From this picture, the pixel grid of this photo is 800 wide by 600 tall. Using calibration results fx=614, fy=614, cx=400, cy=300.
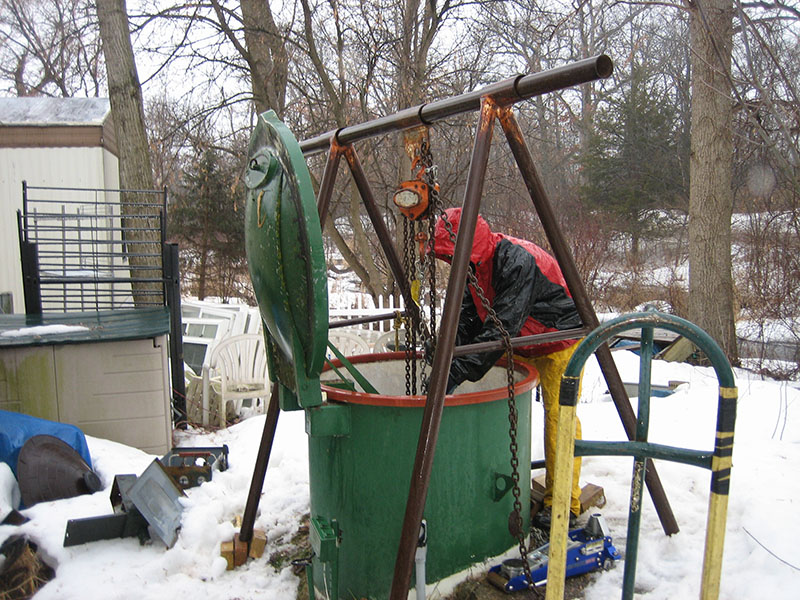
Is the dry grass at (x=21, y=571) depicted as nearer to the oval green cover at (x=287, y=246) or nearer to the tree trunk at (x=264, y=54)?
the oval green cover at (x=287, y=246)

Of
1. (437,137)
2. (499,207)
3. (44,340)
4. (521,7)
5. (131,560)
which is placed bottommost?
(131,560)

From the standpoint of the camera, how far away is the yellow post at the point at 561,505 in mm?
1859

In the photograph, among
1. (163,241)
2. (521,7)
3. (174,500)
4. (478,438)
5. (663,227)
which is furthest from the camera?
(663,227)

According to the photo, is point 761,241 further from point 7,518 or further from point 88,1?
point 88,1

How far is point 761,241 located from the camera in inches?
392

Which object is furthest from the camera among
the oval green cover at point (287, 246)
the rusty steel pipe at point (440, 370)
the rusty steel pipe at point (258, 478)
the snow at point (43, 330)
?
the snow at point (43, 330)

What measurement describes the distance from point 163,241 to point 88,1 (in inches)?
273

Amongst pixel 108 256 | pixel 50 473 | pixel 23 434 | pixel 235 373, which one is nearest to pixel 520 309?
pixel 50 473

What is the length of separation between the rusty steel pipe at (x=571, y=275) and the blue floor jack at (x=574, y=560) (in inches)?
12.6

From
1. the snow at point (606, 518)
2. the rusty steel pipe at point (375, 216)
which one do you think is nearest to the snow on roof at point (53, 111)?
the snow at point (606, 518)

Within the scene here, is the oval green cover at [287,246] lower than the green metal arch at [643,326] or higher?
higher

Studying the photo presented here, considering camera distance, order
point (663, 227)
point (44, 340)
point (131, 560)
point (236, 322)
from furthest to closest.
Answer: point (663, 227) < point (236, 322) < point (44, 340) < point (131, 560)

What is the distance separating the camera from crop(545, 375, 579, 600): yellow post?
186cm

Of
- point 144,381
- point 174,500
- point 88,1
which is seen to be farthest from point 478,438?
point 88,1
